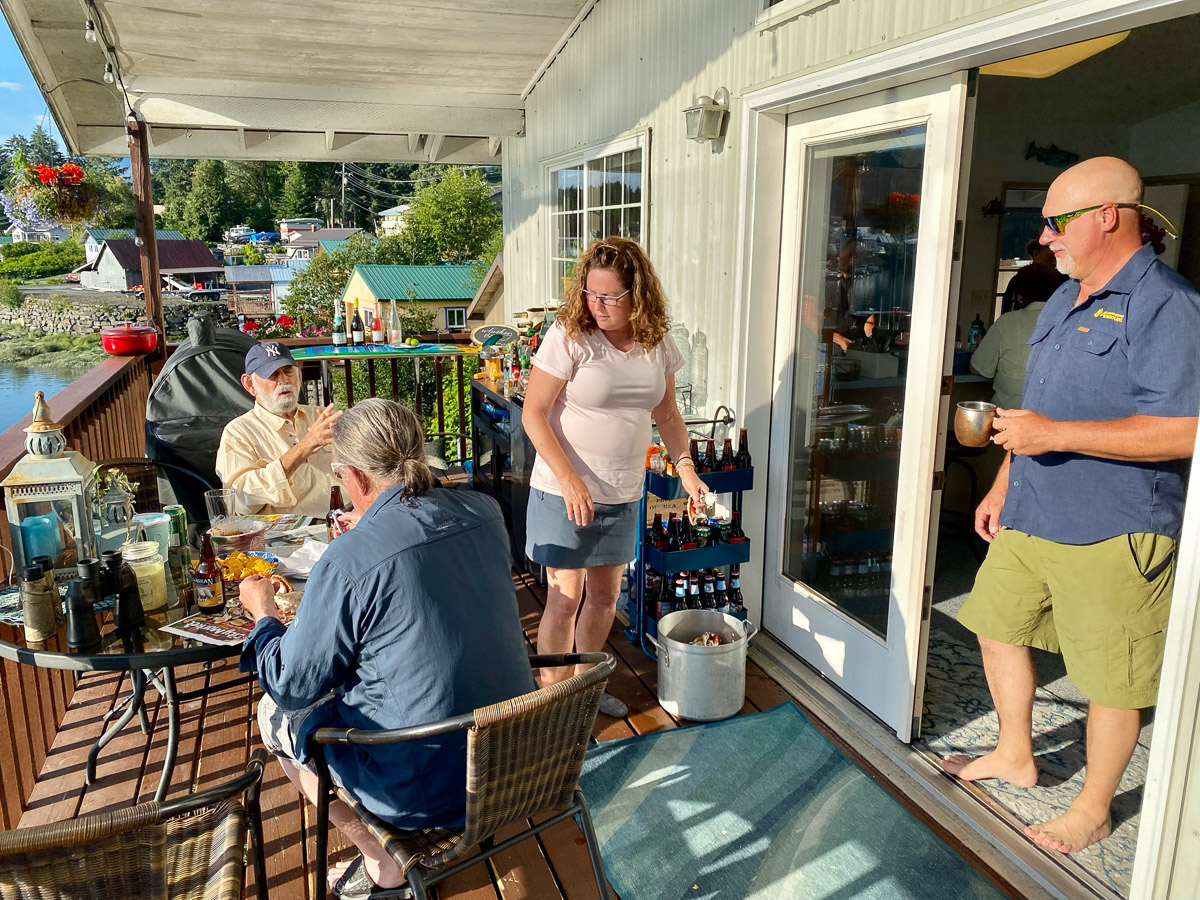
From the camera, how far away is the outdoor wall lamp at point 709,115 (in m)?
3.39

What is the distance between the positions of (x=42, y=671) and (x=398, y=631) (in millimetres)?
1959

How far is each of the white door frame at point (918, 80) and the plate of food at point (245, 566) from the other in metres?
1.95

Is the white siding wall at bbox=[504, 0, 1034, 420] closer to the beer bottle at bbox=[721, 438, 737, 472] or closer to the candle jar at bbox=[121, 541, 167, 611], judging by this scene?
the beer bottle at bbox=[721, 438, 737, 472]

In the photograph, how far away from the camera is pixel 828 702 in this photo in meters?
3.03

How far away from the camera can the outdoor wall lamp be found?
3.39 m

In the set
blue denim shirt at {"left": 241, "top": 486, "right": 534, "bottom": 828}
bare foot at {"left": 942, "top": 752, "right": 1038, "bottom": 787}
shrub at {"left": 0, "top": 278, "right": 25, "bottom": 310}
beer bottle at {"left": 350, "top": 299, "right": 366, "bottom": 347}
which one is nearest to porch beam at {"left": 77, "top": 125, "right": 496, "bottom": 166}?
shrub at {"left": 0, "top": 278, "right": 25, "bottom": 310}

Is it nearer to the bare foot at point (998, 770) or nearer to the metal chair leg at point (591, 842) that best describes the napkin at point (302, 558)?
the metal chair leg at point (591, 842)

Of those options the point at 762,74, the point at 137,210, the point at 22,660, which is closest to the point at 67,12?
the point at 137,210

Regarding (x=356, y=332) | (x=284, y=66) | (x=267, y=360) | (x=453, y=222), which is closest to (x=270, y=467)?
(x=267, y=360)

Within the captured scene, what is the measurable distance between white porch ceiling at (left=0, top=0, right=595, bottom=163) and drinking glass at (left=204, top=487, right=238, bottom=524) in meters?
3.21

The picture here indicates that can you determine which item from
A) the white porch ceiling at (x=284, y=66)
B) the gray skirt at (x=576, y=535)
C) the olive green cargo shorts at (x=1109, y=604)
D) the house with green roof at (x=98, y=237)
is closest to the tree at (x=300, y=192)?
the white porch ceiling at (x=284, y=66)

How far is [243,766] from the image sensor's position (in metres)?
2.65

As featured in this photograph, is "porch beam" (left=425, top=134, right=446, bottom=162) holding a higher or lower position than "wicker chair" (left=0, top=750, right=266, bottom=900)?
higher

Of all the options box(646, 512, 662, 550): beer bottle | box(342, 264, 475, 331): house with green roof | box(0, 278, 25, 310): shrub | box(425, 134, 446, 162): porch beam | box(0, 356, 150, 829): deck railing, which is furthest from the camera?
box(342, 264, 475, 331): house with green roof
